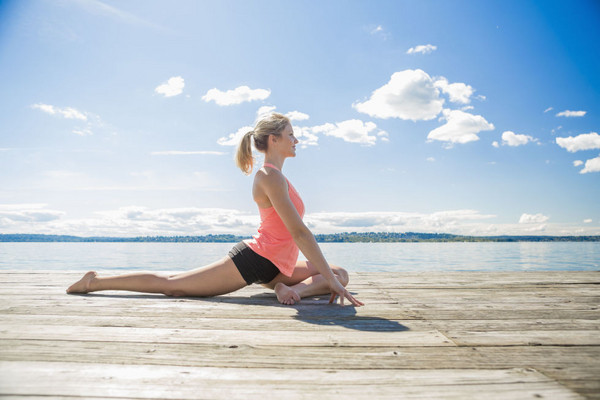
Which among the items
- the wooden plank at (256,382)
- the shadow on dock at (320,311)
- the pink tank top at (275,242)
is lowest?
the shadow on dock at (320,311)

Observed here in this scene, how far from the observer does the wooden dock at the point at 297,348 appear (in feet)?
4.37

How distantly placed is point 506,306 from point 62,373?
2.97 meters

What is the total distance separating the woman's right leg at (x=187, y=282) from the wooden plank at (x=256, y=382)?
1.56 meters

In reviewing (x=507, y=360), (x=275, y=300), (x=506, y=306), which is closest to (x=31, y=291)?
(x=275, y=300)

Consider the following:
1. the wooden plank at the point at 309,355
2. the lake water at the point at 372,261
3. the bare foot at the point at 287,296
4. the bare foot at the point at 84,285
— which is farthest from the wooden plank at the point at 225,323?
the lake water at the point at 372,261

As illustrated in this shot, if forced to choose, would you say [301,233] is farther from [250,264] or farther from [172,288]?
[172,288]

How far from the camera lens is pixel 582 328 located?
222 centimetres

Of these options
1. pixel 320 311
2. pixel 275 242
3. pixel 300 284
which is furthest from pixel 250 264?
pixel 320 311

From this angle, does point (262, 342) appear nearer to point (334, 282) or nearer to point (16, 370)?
point (334, 282)

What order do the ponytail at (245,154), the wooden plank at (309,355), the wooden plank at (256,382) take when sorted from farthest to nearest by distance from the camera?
the ponytail at (245,154) → the wooden plank at (309,355) → the wooden plank at (256,382)

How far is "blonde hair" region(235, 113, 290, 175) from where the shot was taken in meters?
3.15

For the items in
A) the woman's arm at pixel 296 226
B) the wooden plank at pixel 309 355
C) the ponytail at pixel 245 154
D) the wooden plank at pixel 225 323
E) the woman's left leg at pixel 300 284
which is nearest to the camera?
the wooden plank at pixel 309 355

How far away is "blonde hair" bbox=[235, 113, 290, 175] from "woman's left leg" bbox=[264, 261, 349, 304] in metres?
1.03

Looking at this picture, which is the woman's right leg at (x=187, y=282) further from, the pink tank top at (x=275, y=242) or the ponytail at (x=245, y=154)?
the ponytail at (x=245, y=154)
